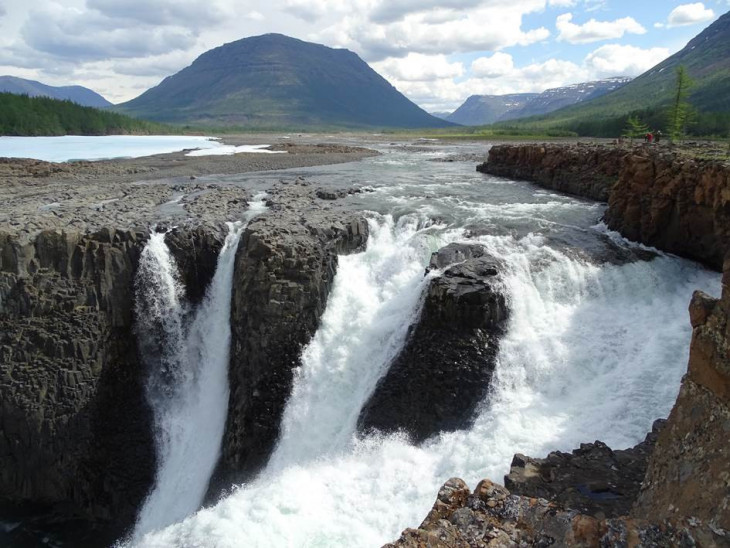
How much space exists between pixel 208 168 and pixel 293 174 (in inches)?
342

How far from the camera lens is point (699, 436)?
7609 millimetres

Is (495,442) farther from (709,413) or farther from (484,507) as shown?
(709,413)

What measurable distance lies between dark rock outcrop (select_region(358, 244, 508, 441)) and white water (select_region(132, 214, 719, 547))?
19.1 inches

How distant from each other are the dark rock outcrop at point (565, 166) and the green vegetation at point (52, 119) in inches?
3036

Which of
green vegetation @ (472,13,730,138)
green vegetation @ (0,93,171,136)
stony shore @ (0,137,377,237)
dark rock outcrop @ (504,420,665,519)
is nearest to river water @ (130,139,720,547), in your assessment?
dark rock outcrop @ (504,420,665,519)

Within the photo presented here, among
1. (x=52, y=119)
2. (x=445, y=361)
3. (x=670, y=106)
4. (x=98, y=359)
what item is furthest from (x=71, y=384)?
(x=52, y=119)

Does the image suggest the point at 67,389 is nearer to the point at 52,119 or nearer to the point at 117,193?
the point at 117,193

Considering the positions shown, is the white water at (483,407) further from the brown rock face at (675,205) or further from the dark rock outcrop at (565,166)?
the dark rock outcrop at (565,166)

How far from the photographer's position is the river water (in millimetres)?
12727

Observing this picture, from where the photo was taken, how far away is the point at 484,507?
27.1 ft

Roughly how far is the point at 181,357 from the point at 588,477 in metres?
14.6

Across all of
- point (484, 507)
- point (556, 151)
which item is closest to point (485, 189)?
point (556, 151)

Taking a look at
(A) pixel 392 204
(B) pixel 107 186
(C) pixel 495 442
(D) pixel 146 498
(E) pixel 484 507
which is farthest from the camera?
(B) pixel 107 186

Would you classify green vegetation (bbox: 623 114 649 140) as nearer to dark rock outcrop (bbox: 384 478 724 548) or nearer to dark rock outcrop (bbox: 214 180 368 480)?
dark rock outcrop (bbox: 214 180 368 480)
